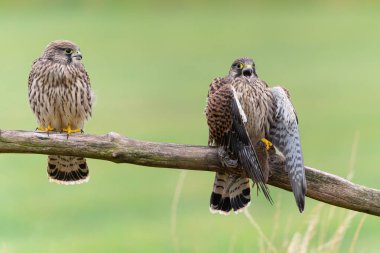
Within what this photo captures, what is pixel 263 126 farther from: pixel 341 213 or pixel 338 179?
pixel 341 213

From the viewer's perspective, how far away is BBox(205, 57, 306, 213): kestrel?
402cm

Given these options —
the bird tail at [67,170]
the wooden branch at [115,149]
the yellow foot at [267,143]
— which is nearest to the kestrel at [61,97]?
the bird tail at [67,170]

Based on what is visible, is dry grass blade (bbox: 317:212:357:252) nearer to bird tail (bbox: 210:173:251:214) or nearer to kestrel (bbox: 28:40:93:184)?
bird tail (bbox: 210:173:251:214)

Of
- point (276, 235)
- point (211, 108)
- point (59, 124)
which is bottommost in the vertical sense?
point (276, 235)

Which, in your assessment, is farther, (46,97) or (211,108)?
Answer: (46,97)

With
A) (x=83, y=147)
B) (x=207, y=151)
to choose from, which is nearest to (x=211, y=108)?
(x=207, y=151)

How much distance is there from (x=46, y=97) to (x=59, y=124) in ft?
0.60

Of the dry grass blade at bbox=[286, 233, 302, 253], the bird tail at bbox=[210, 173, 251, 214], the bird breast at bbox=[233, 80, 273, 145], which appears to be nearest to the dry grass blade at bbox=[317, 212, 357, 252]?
the dry grass blade at bbox=[286, 233, 302, 253]

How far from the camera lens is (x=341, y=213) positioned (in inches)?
197

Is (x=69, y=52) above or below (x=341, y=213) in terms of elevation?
above

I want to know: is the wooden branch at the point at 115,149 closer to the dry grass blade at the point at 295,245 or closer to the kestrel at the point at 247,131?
the kestrel at the point at 247,131

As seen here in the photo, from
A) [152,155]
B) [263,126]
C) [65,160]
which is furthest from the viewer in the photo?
[65,160]

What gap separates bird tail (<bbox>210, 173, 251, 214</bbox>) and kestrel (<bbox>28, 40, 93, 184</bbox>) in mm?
863

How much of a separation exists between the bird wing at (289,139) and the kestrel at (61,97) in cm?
123
